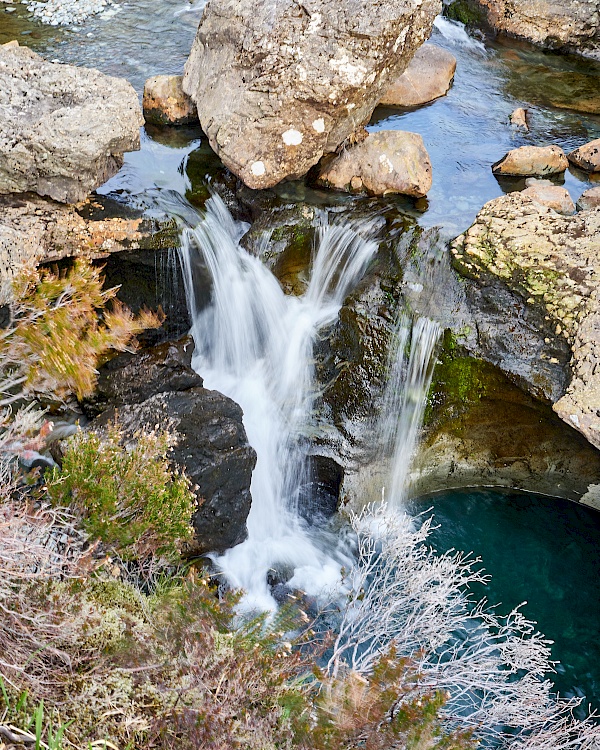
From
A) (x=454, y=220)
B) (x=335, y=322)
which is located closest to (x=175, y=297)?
(x=335, y=322)

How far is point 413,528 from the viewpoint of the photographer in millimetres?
7895

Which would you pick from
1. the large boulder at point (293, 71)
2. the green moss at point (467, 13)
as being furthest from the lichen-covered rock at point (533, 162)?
the green moss at point (467, 13)

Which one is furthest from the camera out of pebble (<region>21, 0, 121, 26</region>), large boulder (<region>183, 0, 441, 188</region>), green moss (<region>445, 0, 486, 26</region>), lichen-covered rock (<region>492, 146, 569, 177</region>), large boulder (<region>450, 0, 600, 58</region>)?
green moss (<region>445, 0, 486, 26</region>)

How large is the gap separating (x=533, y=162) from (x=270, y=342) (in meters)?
4.66

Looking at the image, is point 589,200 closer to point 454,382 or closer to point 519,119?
point 519,119

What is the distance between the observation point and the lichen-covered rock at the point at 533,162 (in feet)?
33.5

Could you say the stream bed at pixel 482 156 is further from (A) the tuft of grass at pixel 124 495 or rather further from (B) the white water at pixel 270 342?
(A) the tuft of grass at pixel 124 495

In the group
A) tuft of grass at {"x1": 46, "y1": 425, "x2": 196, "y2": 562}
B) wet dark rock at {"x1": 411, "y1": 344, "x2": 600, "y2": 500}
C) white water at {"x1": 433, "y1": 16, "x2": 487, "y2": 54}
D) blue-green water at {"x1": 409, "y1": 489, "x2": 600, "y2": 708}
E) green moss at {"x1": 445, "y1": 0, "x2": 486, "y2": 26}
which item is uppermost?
green moss at {"x1": 445, "y1": 0, "x2": 486, "y2": 26}

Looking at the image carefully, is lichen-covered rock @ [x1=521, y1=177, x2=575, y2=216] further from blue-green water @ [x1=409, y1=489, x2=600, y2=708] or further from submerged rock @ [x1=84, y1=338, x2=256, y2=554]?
submerged rock @ [x1=84, y1=338, x2=256, y2=554]

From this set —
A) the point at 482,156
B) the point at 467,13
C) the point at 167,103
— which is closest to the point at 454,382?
the point at 482,156

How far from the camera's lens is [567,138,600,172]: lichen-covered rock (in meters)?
10.3

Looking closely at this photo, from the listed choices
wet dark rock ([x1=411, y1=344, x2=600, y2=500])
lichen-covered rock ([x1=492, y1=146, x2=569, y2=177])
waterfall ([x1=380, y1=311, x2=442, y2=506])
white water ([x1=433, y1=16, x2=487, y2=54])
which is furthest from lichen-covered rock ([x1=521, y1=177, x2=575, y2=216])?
white water ([x1=433, y1=16, x2=487, y2=54])

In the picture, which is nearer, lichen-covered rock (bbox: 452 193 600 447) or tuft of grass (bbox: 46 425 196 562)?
tuft of grass (bbox: 46 425 196 562)

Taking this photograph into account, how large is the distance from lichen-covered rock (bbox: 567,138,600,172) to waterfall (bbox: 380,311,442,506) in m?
4.21
